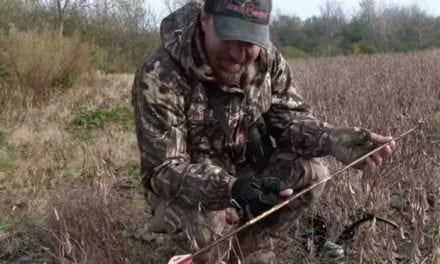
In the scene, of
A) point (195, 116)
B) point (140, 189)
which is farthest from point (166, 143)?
point (140, 189)

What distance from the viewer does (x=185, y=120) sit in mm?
2822

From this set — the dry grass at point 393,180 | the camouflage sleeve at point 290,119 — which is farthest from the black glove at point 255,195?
the camouflage sleeve at point 290,119

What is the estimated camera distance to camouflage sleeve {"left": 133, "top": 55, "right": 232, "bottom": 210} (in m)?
2.56

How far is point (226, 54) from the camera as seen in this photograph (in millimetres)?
2639

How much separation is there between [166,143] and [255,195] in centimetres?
51

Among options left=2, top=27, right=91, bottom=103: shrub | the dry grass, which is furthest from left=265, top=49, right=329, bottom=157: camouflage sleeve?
left=2, top=27, right=91, bottom=103: shrub

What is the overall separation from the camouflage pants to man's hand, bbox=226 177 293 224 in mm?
274

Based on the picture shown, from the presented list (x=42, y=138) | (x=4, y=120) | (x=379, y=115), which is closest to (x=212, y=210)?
(x=379, y=115)

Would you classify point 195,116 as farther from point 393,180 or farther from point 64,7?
point 64,7

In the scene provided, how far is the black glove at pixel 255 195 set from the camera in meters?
2.33

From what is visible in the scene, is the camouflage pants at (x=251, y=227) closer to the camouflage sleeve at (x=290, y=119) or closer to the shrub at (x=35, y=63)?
the camouflage sleeve at (x=290, y=119)

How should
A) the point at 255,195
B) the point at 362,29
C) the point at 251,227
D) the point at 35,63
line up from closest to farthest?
1. the point at 255,195
2. the point at 251,227
3. the point at 35,63
4. the point at 362,29

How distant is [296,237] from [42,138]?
4.71m

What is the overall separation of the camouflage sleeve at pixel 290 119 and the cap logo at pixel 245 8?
19.1 inches
